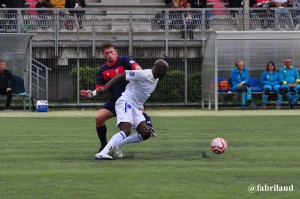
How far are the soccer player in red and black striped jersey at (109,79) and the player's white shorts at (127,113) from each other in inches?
15.6

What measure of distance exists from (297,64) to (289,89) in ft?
5.20

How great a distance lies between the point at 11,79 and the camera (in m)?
30.2

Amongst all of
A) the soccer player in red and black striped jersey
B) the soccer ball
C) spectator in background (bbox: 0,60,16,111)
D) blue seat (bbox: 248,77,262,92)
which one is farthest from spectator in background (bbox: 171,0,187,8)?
the soccer ball

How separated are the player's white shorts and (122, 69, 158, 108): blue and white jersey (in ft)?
0.26

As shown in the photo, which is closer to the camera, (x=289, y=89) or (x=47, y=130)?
(x=47, y=130)

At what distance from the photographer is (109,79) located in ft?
51.9

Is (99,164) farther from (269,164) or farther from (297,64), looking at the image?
(297,64)

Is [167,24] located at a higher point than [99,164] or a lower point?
higher

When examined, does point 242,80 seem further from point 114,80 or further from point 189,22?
point 114,80

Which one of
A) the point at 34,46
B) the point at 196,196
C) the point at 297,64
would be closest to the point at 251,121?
the point at 297,64

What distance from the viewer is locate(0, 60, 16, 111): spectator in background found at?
30.0 metres

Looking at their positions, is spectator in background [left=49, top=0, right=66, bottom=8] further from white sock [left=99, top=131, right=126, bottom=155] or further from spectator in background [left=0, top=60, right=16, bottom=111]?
white sock [left=99, top=131, right=126, bottom=155]

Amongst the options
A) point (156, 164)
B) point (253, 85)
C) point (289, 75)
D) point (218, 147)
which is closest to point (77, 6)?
point (253, 85)

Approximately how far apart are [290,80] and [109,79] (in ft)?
54.0
